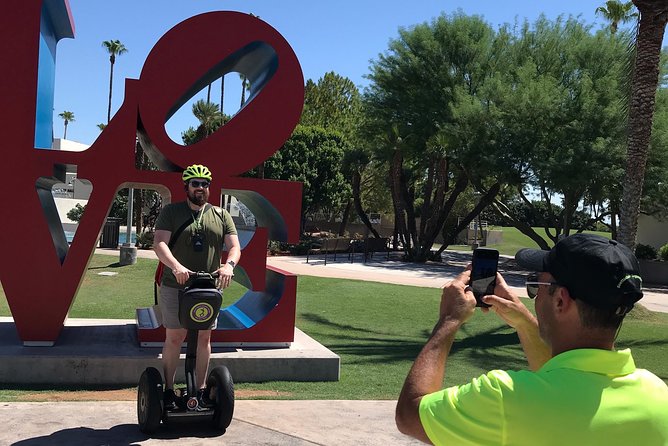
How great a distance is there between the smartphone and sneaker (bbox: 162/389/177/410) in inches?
127

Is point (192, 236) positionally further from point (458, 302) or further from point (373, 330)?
point (373, 330)

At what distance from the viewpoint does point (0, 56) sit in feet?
21.7

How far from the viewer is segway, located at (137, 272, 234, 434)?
4.39 metres

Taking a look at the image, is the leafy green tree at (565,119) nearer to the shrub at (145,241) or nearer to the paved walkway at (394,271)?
the paved walkway at (394,271)

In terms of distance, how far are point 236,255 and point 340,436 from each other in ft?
5.22

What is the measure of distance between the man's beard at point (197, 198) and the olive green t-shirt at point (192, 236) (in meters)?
0.07

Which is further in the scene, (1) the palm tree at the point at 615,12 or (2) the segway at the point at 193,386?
(1) the palm tree at the point at 615,12

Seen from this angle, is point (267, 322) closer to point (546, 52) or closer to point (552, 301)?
point (552, 301)

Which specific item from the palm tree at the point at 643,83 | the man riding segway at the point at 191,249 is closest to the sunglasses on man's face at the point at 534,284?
the man riding segway at the point at 191,249

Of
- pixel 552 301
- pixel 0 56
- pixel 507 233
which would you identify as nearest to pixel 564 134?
pixel 0 56

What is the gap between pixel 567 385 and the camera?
1556 millimetres

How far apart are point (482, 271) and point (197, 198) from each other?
3407mm

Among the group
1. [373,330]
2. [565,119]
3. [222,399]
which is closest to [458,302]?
[222,399]

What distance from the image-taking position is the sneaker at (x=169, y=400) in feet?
15.1
